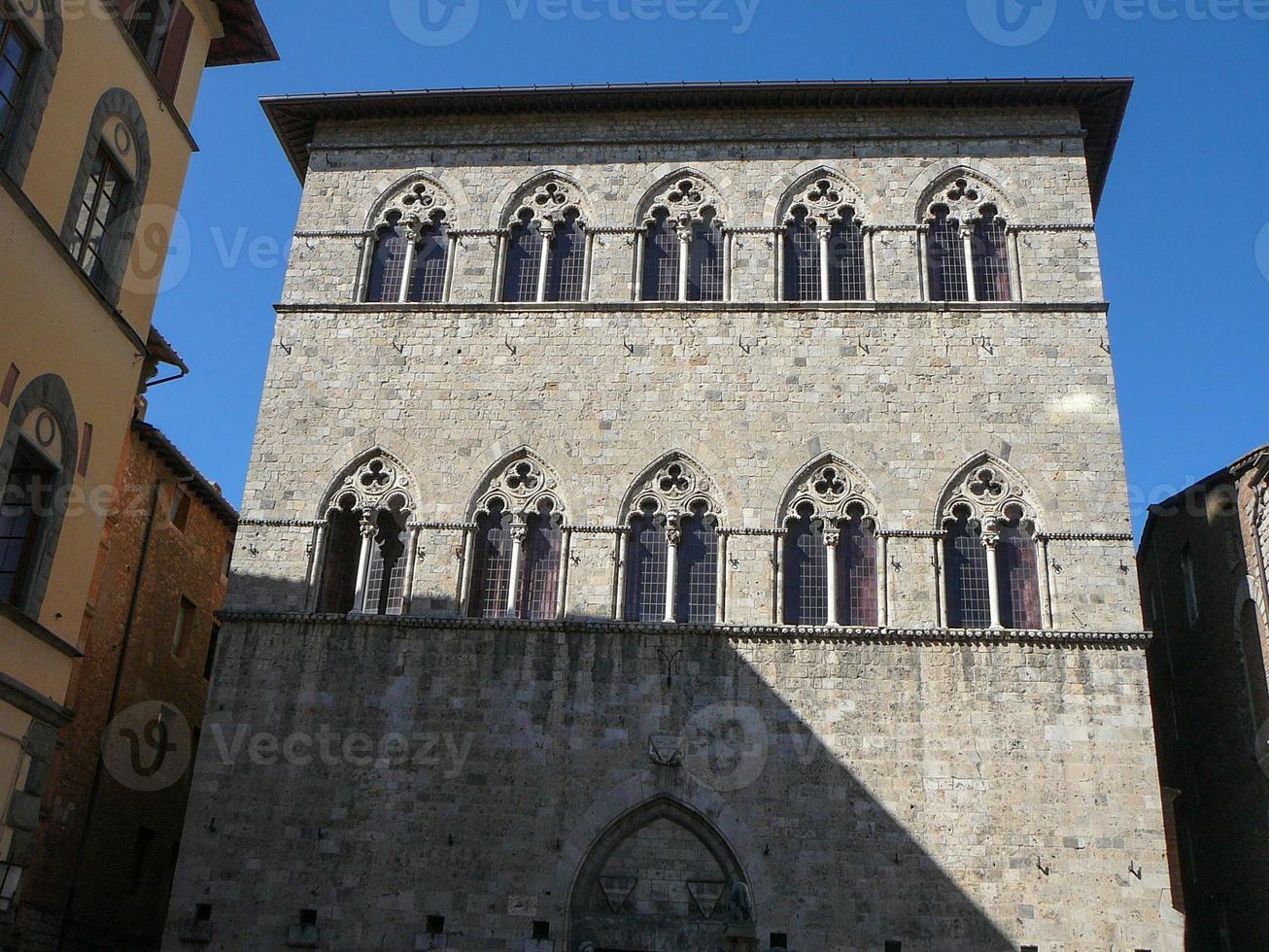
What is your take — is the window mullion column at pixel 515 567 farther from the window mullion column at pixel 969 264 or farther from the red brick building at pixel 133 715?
the window mullion column at pixel 969 264

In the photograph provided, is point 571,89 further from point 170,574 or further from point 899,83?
point 170,574

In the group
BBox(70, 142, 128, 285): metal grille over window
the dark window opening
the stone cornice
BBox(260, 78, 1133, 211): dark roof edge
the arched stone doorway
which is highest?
BBox(260, 78, 1133, 211): dark roof edge

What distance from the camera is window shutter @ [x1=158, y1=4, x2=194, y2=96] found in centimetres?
1455

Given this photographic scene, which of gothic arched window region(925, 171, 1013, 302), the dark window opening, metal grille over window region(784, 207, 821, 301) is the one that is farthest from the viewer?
metal grille over window region(784, 207, 821, 301)

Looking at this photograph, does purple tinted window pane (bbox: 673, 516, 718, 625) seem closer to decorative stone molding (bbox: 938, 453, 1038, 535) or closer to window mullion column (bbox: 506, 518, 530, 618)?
window mullion column (bbox: 506, 518, 530, 618)

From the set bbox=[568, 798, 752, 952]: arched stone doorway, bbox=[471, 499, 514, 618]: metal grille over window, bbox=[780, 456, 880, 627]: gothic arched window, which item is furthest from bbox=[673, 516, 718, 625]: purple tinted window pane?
bbox=[568, 798, 752, 952]: arched stone doorway

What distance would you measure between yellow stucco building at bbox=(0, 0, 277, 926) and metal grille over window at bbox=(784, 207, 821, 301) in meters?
8.40

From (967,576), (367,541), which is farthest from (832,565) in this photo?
(367,541)

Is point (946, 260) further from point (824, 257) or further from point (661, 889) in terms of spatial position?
point (661, 889)

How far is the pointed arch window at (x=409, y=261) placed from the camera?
1886cm

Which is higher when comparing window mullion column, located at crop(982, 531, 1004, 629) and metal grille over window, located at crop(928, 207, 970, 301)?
metal grille over window, located at crop(928, 207, 970, 301)

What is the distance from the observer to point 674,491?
16969 mm

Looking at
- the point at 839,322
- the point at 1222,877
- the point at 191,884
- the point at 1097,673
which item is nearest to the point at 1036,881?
the point at 1097,673

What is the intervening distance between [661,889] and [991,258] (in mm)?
9814
